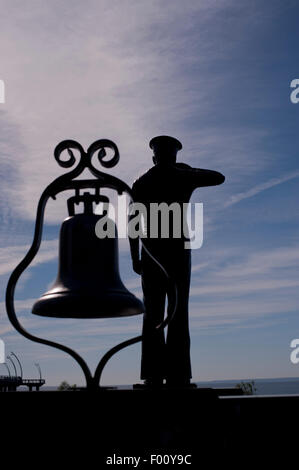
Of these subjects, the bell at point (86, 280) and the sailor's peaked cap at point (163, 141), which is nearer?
the bell at point (86, 280)

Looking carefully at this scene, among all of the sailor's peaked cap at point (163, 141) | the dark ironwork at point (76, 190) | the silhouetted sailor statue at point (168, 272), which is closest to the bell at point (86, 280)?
the dark ironwork at point (76, 190)

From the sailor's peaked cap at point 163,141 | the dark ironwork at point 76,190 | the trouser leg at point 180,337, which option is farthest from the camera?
the sailor's peaked cap at point 163,141

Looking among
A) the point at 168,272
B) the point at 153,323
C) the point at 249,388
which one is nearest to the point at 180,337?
the point at 153,323

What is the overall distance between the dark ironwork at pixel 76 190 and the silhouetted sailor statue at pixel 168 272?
1.71 metres

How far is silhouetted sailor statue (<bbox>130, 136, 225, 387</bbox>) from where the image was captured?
217 inches

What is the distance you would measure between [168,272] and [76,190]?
1.95 meters

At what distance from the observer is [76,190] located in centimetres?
392

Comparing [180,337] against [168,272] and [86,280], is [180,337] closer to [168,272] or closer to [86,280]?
[168,272]

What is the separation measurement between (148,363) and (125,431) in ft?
5.41

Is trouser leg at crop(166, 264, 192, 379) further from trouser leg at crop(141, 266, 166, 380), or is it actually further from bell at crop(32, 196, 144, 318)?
bell at crop(32, 196, 144, 318)

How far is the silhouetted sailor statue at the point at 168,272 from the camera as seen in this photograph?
551 centimetres

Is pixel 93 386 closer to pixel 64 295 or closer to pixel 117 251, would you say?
pixel 64 295

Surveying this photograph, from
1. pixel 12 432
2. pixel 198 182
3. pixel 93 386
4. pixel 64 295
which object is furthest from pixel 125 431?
pixel 198 182

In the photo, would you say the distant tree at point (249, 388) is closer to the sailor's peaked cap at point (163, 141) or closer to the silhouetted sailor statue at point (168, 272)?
the silhouetted sailor statue at point (168, 272)
